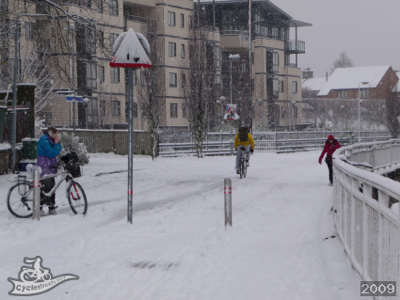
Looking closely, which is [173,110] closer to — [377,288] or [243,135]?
[243,135]

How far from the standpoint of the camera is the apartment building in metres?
40.3

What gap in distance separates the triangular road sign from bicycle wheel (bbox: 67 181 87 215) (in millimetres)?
2726

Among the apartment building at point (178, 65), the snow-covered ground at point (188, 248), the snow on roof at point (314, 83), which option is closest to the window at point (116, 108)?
the apartment building at point (178, 65)

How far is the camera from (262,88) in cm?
5759

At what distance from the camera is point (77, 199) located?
11008mm

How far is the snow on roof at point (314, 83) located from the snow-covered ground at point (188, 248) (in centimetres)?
10127

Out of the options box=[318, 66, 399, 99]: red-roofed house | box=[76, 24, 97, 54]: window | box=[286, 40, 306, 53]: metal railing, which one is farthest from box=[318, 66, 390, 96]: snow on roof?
box=[76, 24, 97, 54]: window

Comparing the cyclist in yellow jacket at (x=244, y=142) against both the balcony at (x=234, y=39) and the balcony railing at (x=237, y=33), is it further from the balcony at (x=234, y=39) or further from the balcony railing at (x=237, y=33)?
the balcony railing at (x=237, y=33)

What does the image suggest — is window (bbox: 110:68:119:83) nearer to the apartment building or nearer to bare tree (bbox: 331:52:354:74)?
the apartment building

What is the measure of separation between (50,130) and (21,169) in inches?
320

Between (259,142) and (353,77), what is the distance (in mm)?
65139

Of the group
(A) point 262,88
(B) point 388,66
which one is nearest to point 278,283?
(A) point 262,88

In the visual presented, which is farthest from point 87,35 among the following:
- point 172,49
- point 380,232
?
point 172,49

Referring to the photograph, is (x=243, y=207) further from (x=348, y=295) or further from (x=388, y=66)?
(x=388, y=66)
